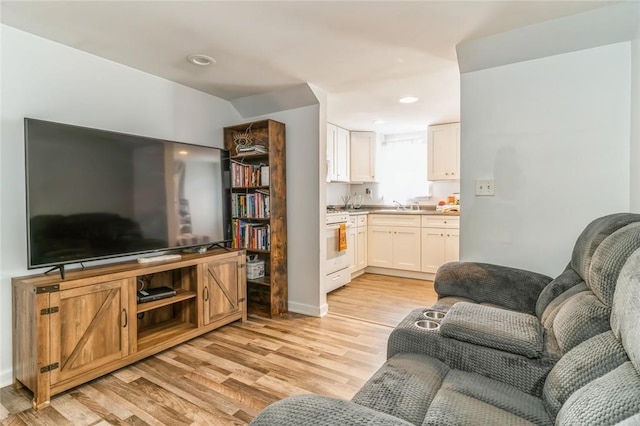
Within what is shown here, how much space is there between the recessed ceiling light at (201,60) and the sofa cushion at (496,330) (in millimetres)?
2416

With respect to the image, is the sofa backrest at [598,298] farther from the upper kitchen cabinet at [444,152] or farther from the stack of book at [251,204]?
the upper kitchen cabinet at [444,152]

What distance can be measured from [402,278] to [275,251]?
7.53 feet

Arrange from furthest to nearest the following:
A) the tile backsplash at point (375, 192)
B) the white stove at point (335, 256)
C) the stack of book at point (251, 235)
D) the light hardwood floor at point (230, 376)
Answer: the tile backsplash at point (375, 192) < the white stove at point (335, 256) < the stack of book at point (251, 235) < the light hardwood floor at point (230, 376)

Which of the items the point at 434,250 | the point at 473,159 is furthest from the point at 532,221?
the point at 434,250

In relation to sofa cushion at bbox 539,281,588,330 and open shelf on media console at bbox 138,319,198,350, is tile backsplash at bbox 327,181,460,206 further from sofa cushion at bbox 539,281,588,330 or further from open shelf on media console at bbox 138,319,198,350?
sofa cushion at bbox 539,281,588,330

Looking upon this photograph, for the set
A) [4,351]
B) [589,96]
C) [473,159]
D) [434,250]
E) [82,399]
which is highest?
[589,96]

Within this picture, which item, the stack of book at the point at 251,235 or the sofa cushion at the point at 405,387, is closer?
the sofa cushion at the point at 405,387

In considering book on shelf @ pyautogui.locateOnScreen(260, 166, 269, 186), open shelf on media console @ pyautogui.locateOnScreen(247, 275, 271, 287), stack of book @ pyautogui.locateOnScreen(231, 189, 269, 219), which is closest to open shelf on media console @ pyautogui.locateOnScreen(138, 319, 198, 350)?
open shelf on media console @ pyautogui.locateOnScreen(247, 275, 271, 287)

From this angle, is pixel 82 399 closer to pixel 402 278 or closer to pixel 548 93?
pixel 548 93

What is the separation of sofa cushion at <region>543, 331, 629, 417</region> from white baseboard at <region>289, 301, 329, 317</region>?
2284 millimetres

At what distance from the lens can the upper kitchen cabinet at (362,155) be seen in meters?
5.12

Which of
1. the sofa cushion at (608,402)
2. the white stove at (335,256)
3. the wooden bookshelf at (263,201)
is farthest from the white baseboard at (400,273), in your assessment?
the sofa cushion at (608,402)

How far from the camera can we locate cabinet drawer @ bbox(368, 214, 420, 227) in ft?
14.8

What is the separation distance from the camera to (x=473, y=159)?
2.42m
